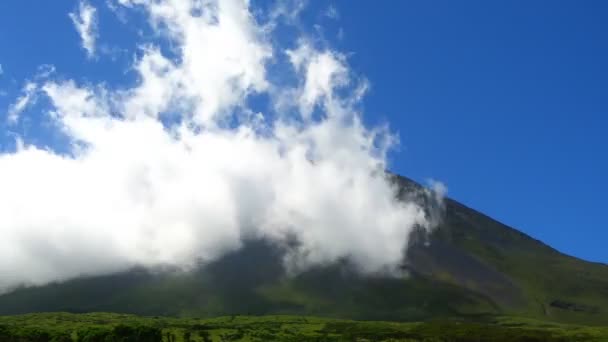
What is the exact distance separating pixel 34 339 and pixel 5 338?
1039 centimetres

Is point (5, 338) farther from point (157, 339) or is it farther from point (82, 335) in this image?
point (157, 339)

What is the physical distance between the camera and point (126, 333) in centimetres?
18362

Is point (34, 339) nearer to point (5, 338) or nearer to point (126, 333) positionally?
point (5, 338)

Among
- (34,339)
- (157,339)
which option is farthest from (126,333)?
(34,339)

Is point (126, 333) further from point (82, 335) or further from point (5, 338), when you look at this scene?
point (5, 338)

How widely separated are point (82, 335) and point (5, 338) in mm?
20901

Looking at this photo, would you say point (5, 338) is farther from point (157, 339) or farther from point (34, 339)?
point (157, 339)

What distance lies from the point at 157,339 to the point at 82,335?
857 inches

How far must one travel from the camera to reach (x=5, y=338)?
18562 cm

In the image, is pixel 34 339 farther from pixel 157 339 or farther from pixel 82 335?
pixel 157 339

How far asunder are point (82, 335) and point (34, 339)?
17272mm

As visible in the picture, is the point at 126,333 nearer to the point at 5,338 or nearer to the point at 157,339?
the point at 157,339

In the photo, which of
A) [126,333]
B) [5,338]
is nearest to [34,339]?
[5,338]

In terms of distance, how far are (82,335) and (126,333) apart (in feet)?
50.0
